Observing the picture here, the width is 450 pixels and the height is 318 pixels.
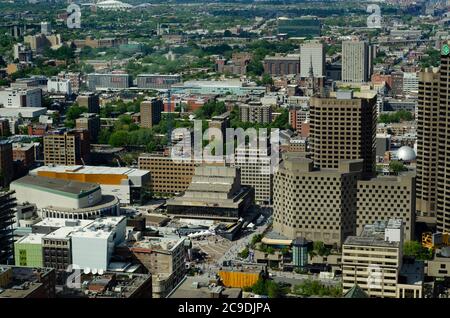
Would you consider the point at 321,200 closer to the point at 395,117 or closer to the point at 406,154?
the point at 406,154

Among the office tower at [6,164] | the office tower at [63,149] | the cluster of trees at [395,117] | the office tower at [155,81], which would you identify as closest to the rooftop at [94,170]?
the office tower at [6,164]

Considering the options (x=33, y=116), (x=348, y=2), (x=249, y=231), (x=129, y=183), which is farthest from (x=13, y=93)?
(x=348, y=2)

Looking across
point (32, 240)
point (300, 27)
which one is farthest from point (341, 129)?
point (300, 27)

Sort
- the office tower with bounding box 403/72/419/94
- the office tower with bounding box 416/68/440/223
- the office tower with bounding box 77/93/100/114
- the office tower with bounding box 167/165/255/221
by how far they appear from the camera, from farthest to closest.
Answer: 1. the office tower with bounding box 403/72/419/94
2. the office tower with bounding box 77/93/100/114
3. the office tower with bounding box 167/165/255/221
4. the office tower with bounding box 416/68/440/223

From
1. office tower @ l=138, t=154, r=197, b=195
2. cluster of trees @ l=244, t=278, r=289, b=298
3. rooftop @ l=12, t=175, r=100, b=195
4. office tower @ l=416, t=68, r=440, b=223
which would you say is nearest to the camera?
cluster of trees @ l=244, t=278, r=289, b=298

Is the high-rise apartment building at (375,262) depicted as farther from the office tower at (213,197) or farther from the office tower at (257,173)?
the office tower at (257,173)

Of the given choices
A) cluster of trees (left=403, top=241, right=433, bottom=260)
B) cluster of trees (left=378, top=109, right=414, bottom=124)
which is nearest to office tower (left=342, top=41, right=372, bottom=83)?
cluster of trees (left=378, top=109, right=414, bottom=124)

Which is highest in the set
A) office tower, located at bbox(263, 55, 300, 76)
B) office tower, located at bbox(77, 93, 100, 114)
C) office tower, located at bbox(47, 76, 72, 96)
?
office tower, located at bbox(263, 55, 300, 76)

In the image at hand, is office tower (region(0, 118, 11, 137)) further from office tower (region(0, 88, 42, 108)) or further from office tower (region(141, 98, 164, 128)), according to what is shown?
office tower (region(141, 98, 164, 128))
